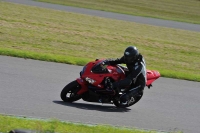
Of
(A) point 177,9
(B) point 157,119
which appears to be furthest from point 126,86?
(A) point 177,9

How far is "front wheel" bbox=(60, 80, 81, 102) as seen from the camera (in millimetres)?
9836

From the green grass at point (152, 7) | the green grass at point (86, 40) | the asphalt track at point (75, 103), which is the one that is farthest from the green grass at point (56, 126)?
the green grass at point (152, 7)

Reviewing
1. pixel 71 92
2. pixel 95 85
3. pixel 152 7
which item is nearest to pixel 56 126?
pixel 71 92

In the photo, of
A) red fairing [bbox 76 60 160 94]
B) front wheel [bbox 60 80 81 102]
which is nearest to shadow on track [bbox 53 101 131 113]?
front wheel [bbox 60 80 81 102]

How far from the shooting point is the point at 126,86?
10.3 m

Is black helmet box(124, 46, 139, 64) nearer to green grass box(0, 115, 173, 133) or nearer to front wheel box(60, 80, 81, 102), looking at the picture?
front wheel box(60, 80, 81, 102)

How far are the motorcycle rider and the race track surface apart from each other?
0.35 meters

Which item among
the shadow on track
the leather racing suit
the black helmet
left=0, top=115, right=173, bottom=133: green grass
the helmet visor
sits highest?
the black helmet

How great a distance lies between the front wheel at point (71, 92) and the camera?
387 inches

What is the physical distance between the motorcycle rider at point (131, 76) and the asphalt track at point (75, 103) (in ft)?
1.13

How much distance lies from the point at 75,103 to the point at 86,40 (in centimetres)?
841

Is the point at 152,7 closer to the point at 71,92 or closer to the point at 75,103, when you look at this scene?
the point at 75,103

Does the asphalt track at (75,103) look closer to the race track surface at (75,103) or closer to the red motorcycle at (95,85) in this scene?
the race track surface at (75,103)

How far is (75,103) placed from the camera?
10109mm
